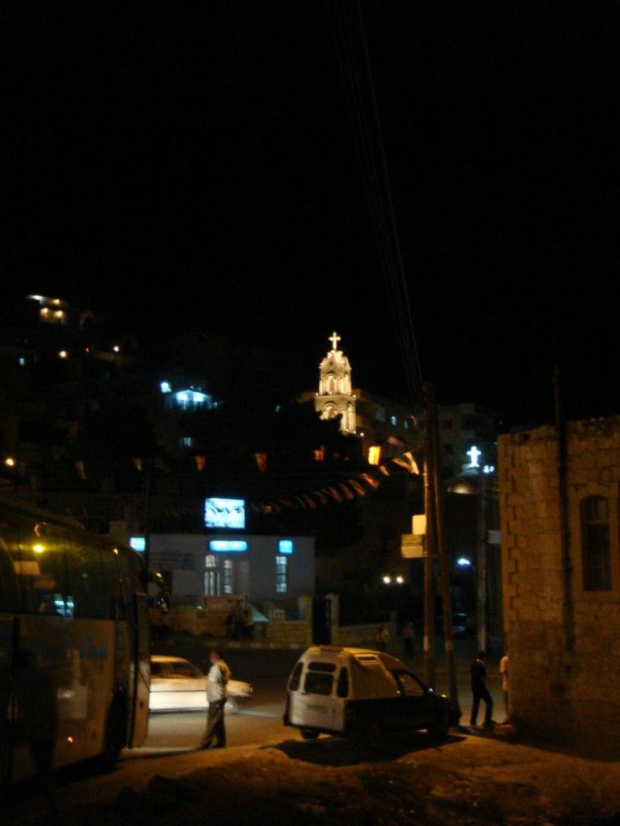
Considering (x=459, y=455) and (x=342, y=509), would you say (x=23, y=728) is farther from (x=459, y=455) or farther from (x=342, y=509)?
(x=459, y=455)

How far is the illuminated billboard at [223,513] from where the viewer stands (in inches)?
1887

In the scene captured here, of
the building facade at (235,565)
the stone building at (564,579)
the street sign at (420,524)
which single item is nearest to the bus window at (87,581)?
the stone building at (564,579)

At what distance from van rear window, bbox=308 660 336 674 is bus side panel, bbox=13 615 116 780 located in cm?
438

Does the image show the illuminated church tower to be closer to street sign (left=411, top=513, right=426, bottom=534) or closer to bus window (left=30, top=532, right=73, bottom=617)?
street sign (left=411, top=513, right=426, bottom=534)

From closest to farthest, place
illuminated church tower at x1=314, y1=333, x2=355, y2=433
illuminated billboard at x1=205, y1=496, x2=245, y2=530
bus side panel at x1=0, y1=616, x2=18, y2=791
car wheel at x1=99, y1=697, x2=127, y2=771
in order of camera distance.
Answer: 1. bus side panel at x1=0, y1=616, x2=18, y2=791
2. car wheel at x1=99, y1=697, x2=127, y2=771
3. illuminated billboard at x1=205, y1=496, x2=245, y2=530
4. illuminated church tower at x1=314, y1=333, x2=355, y2=433

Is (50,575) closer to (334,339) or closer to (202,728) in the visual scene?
(202,728)

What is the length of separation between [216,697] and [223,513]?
3303 cm

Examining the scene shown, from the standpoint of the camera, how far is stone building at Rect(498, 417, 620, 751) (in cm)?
1709

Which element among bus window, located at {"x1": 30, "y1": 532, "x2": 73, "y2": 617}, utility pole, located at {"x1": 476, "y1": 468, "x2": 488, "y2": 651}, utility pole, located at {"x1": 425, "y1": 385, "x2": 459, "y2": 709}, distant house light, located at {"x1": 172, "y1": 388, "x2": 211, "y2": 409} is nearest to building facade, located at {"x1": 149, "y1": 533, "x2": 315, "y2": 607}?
utility pole, located at {"x1": 476, "y1": 468, "x2": 488, "y2": 651}

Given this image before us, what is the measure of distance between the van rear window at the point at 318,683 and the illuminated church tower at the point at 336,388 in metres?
74.0

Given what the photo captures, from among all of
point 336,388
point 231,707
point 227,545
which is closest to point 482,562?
point 231,707

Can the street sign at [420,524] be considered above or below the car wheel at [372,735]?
above

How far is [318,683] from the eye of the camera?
1662cm

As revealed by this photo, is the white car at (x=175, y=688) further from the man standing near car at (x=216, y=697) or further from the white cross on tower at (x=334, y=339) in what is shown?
the white cross on tower at (x=334, y=339)
